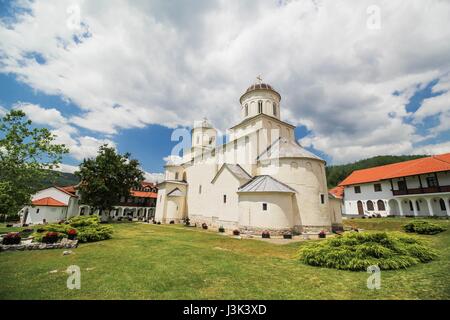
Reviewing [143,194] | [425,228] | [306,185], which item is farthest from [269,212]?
[143,194]

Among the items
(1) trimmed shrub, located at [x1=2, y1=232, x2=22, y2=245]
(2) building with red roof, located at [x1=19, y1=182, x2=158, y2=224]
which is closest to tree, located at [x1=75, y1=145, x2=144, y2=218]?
(2) building with red roof, located at [x1=19, y1=182, x2=158, y2=224]

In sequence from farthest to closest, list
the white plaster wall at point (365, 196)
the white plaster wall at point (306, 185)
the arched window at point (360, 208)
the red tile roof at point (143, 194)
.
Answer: the red tile roof at point (143, 194) → the arched window at point (360, 208) → the white plaster wall at point (365, 196) → the white plaster wall at point (306, 185)

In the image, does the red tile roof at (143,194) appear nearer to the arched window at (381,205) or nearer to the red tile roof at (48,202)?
the red tile roof at (48,202)

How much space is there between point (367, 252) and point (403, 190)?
30.7 metres

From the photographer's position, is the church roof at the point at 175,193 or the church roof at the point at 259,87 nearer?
the church roof at the point at 259,87

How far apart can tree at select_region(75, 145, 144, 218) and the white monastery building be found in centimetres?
4012

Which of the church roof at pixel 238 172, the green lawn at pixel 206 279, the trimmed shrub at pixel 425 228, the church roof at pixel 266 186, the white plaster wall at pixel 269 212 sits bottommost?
the green lawn at pixel 206 279

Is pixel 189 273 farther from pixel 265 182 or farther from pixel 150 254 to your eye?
pixel 265 182

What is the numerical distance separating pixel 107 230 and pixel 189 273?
11418 mm

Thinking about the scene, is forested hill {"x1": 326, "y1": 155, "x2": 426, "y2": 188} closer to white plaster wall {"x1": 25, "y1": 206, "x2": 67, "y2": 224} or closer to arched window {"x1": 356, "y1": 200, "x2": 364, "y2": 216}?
arched window {"x1": 356, "y1": 200, "x2": 364, "y2": 216}

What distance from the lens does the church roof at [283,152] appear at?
2001 centimetres

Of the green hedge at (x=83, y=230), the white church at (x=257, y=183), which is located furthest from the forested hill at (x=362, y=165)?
the green hedge at (x=83, y=230)

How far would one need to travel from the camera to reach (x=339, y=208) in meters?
22.7

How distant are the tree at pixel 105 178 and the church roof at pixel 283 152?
72.8ft
